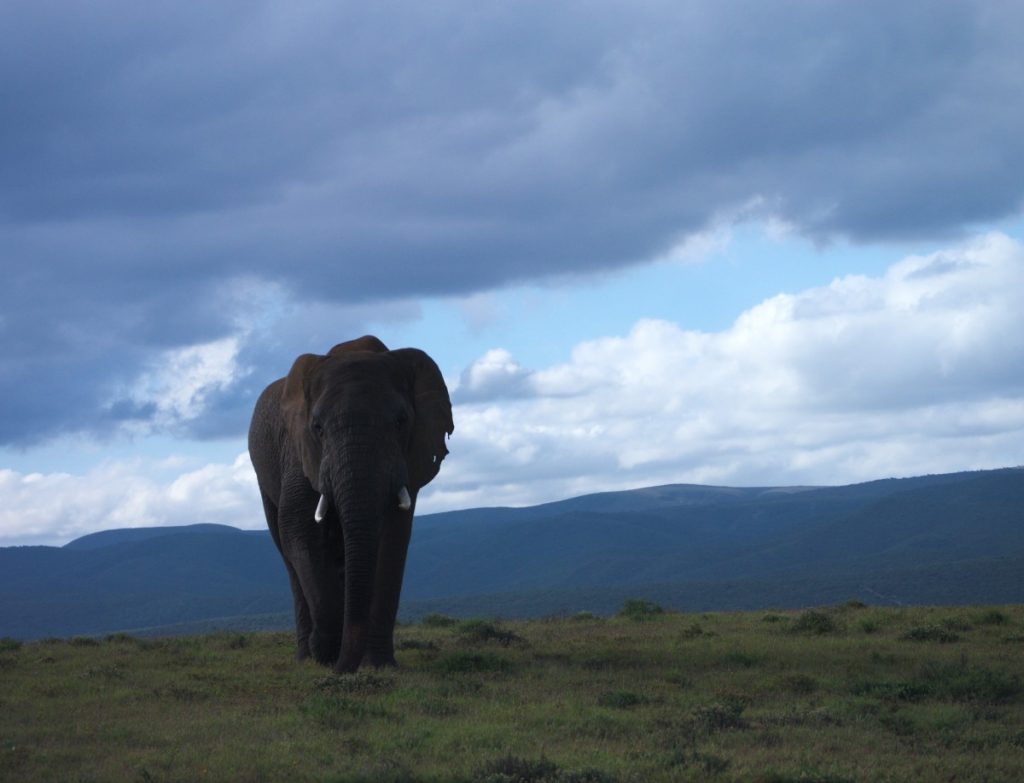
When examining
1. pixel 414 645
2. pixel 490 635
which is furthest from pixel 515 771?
pixel 490 635

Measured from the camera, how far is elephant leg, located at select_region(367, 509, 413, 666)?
2069cm

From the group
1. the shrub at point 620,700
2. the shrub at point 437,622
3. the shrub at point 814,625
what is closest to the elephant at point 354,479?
the shrub at point 620,700

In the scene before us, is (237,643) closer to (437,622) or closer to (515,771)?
(437,622)

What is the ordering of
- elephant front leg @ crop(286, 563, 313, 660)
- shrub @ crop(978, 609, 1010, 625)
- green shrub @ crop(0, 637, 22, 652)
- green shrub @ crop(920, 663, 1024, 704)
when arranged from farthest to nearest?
green shrub @ crop(0, 637, 22, 652)
shrub @ crop(978, 609, 1010, 625)
elephant front leg @ crop(286, 563, 313, 660)
green shrub @ crop(920, 663, 1024, 704)

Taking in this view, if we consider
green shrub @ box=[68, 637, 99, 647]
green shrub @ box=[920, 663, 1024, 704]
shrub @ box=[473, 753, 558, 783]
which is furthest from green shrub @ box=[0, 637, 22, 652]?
green shrub @ box=[920, 663, 1024, 704]

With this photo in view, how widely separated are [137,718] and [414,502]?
5.96m

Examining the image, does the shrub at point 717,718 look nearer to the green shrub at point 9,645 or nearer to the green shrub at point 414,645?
the green shrub at point 414,645

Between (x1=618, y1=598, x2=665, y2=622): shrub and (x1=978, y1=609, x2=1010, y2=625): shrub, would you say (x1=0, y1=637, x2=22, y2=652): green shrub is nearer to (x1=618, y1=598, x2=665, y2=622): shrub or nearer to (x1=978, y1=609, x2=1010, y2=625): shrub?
(x1=618, y1=598, x2=665, y2=622): shrub

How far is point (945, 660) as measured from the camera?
20.6 metres

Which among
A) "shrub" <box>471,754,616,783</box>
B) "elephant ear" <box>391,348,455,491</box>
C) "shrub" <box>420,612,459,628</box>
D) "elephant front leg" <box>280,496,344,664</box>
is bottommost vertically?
"shrub" <box>471,754,616,783</box>

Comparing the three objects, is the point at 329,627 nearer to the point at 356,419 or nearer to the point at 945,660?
the point at 356,419

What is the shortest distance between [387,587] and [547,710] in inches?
215

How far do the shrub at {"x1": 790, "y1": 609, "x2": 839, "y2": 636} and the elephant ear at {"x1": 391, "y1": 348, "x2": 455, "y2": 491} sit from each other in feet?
26.7

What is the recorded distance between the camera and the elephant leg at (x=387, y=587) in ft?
67.9
